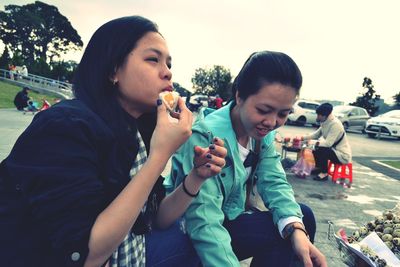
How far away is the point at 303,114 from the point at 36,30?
60.5 m

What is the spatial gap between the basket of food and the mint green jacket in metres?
0.33

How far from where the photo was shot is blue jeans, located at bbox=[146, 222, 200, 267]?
1.65 m

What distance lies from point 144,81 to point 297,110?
67.2ft

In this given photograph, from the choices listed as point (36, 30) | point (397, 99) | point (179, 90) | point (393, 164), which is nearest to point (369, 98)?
point (397, 99)

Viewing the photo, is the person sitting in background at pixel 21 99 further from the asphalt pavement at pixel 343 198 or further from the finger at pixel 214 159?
the finger at pixel 214 159

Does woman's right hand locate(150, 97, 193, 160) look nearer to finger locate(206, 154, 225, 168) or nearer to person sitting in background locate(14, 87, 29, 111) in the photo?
finger locate(206, 154, 225, 168)

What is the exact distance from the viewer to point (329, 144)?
269 inches

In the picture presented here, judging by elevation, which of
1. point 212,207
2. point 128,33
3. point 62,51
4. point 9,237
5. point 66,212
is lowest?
point 62,51

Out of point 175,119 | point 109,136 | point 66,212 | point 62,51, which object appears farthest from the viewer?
point 62,51

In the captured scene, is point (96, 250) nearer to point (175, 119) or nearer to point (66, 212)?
point (66, 212)

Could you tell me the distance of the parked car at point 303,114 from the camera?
68.7ft

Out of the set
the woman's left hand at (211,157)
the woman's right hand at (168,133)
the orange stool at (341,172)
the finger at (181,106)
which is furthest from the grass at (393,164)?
the woman's right hand at (168,133)

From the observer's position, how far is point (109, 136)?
4.09 feet

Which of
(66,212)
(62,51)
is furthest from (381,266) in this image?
(62,51)
